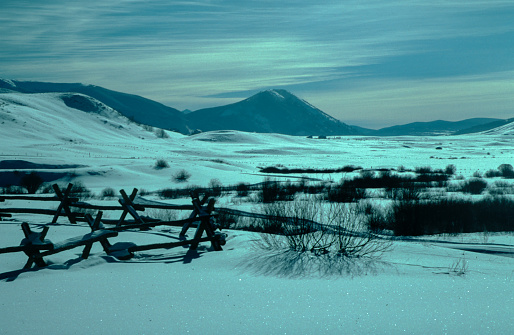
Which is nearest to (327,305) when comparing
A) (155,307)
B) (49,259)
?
(155,307)

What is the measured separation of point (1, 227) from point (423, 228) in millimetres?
12120

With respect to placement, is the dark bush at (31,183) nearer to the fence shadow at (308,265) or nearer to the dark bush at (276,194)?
the dark bush at (276,194)

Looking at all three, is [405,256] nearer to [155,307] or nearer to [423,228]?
[155,307]

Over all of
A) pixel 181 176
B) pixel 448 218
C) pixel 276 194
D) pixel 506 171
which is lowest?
pixel 181 176

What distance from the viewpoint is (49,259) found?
8672mm

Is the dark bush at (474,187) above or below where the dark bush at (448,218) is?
below

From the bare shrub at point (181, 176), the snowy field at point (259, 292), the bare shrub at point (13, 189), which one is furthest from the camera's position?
the bare shrub at point (181, 176)

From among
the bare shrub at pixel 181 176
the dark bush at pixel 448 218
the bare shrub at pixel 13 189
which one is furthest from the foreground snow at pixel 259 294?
the bare shrub at pixel 181 176

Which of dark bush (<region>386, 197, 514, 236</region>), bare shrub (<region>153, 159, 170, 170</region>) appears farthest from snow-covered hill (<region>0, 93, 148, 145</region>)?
dark bush (<region>386, 197, 514, 236</region>)

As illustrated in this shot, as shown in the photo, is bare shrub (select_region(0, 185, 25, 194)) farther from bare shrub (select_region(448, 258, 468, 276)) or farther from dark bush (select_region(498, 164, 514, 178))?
dark bush (select_region(498, 164, 514, 178))

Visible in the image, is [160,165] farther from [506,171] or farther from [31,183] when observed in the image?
[506,171]

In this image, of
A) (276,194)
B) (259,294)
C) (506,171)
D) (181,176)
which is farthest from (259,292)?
(506,171)

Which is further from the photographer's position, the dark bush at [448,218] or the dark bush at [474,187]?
the dark bush at [474,187]

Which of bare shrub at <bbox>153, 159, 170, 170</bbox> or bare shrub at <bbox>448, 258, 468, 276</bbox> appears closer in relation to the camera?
bare shrub at <bbox>448, 258, 468, 276</bbox>
